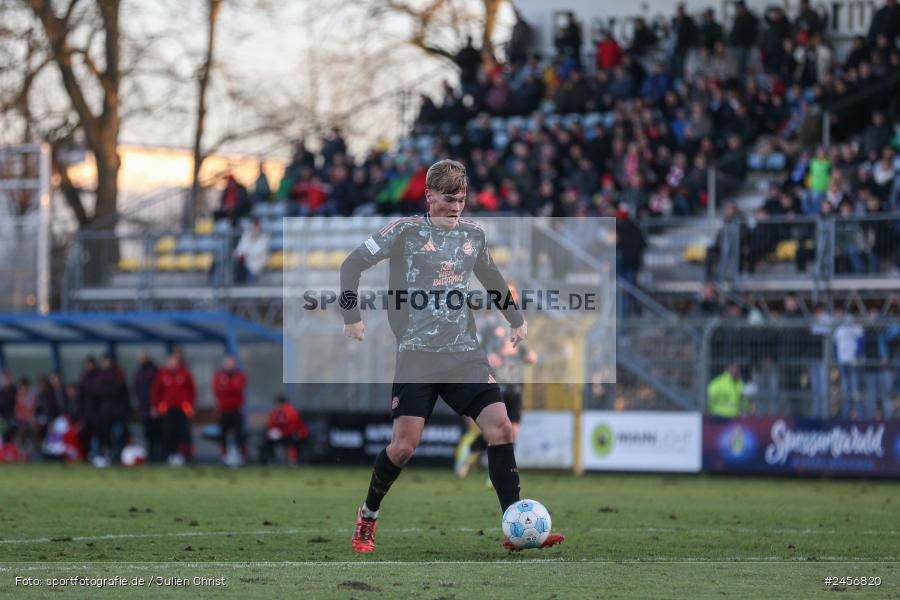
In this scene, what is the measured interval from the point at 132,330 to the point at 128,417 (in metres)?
1.51

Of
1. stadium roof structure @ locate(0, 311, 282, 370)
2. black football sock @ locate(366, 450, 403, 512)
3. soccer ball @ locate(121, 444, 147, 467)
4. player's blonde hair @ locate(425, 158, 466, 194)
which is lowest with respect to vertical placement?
soccer ball @ locate(121, 444, 147, 467)

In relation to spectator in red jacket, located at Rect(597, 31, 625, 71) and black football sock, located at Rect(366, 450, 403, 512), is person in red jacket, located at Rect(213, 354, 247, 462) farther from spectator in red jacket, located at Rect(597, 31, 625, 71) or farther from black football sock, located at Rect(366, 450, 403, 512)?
black football sock, located at Rect(366, 450, 403, 512)

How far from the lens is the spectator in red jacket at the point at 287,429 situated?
25.7 m

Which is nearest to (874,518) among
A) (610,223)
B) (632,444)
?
(632,444)

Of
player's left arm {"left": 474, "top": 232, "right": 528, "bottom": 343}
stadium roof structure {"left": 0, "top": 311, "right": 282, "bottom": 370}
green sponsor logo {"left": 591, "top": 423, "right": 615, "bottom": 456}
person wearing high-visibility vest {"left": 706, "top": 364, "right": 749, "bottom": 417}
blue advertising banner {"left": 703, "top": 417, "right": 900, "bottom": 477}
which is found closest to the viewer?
player's left arm {"left": 474, "top": 232, "right": 528, "bottom": 343}

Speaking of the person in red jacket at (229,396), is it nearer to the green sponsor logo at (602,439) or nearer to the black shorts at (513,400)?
the green sponsor logo at (602,439)

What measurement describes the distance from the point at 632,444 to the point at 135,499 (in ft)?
29.9

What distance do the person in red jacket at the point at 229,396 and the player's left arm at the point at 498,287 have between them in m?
15.7

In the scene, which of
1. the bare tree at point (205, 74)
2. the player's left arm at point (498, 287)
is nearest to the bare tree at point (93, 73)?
the bare tree at point (205, 74)

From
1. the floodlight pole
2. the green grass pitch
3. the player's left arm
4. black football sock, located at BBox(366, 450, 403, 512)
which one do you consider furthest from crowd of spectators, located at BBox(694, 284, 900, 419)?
black football sock, located at BBox(366, 450, 403, 512)

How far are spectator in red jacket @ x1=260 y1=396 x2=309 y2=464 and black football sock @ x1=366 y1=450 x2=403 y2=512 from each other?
1571 cm

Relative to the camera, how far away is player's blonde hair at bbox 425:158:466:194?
9922 millimetres

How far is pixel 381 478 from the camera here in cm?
1008

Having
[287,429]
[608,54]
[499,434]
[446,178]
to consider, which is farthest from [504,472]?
[608,54]
